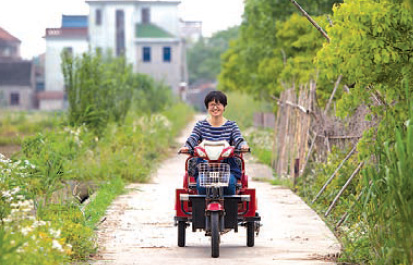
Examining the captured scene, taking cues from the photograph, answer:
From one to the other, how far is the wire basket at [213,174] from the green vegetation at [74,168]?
1.20m

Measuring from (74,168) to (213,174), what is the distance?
697 cm

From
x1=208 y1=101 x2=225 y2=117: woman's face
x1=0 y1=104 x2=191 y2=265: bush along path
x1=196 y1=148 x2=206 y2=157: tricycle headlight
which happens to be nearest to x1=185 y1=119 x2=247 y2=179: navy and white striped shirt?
x1=208 y1=101 x2=225 y2=117: woman's face

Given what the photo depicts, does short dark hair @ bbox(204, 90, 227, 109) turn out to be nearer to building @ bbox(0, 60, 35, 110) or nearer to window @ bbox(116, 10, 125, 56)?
building @ bbox(0, 60, 35, 110)

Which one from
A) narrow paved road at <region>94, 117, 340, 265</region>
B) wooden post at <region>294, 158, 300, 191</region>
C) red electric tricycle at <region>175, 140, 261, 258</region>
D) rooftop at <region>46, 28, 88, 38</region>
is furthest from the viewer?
rooftop at <region>46, 28, 88, 38</region>

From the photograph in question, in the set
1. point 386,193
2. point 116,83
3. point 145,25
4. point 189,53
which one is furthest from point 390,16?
point 189,53

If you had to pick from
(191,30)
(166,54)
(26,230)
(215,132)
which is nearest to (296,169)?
(215,132)

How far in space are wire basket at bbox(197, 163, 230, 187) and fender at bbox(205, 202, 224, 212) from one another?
0.61ft

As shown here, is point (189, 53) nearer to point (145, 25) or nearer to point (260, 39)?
point (145, 25)

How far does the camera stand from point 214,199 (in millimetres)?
9719

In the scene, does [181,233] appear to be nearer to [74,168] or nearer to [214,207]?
[214,207]

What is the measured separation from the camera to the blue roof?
8769 centimetres

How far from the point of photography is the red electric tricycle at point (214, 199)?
9.59 meters

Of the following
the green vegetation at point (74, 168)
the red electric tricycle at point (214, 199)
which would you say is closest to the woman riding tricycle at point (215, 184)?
the red electric tricycle at point (214, 199)

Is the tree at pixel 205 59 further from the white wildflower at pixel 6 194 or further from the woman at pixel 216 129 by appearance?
the white wildflower at pixel 6 194
